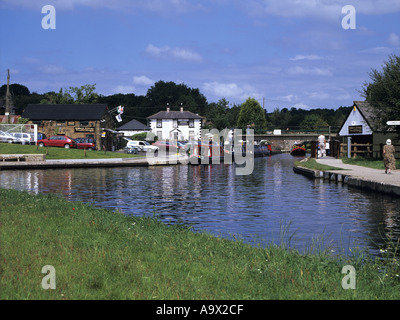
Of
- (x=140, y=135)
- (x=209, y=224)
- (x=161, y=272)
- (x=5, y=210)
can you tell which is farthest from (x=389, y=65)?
(x=140, y=135)

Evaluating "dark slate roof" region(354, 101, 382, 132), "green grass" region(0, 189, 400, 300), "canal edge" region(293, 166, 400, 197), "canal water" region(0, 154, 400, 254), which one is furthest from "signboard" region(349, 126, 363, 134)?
"green grass" region(0, 189, 400, 300)

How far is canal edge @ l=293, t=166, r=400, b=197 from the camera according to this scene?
822 inches

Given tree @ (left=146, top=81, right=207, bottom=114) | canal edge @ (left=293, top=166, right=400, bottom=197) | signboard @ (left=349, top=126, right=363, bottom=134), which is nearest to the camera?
canal edge @ (left=293, top=166, right=400, bottom=197)

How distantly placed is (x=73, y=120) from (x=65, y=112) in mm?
2929

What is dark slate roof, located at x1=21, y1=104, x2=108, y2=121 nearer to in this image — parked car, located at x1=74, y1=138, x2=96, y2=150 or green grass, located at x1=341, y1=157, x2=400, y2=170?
parked car, located at x1=74, y1=138, x2=96, y2=150

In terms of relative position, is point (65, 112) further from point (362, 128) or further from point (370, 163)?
point (370, 163)

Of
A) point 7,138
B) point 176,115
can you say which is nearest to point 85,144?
point 7,138

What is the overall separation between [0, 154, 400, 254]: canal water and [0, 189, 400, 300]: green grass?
1.97 m

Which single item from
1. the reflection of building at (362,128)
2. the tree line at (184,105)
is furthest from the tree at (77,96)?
the reflection of building at (362,128)

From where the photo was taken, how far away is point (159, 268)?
7.39 meters

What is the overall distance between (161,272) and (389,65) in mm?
36422

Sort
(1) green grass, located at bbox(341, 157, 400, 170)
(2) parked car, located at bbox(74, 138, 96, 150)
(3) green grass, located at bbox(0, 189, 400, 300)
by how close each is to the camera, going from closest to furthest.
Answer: (3) green grass, located at bbox(0, 189, 400, 300), (1) green grass, located at bbox(341, 157, 400, 170), (2) parked car, located at bbox(74, 138, 96, 150)

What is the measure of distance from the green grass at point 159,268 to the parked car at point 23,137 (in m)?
54.7
